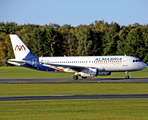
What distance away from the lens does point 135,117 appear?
17953 mm

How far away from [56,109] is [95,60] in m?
33.8

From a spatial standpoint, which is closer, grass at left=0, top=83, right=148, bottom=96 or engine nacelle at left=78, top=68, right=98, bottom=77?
grass at left=0, top=83, right=148, bottom=96

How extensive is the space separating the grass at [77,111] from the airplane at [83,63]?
28928 millimetres

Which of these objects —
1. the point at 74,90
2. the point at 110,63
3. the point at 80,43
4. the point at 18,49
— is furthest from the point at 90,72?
the point at 80,43

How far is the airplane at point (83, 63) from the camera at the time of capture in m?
53.2

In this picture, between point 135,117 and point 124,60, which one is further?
point 124,60

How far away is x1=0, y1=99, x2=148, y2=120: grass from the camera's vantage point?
18.2m

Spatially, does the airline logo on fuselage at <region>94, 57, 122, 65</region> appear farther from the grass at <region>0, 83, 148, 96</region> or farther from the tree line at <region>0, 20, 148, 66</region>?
the tree line at <region>0, 20, 148, 66</region>

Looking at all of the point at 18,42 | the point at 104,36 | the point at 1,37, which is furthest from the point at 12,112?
the point at 1,37

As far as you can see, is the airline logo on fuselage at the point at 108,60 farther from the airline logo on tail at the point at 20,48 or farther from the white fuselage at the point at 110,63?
the airline logo on tail at the point at 20,48

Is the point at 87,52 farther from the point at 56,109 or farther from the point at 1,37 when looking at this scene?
the point at 56,109

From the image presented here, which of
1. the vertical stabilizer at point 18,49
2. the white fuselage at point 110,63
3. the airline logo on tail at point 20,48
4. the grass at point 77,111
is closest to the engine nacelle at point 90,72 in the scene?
the white fuselage at point 110,63

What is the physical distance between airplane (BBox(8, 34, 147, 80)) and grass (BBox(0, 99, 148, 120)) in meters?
28.9

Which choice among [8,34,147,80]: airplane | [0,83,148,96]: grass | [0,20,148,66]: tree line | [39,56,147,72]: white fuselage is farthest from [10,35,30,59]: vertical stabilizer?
[0,20,148,66]: tree line
